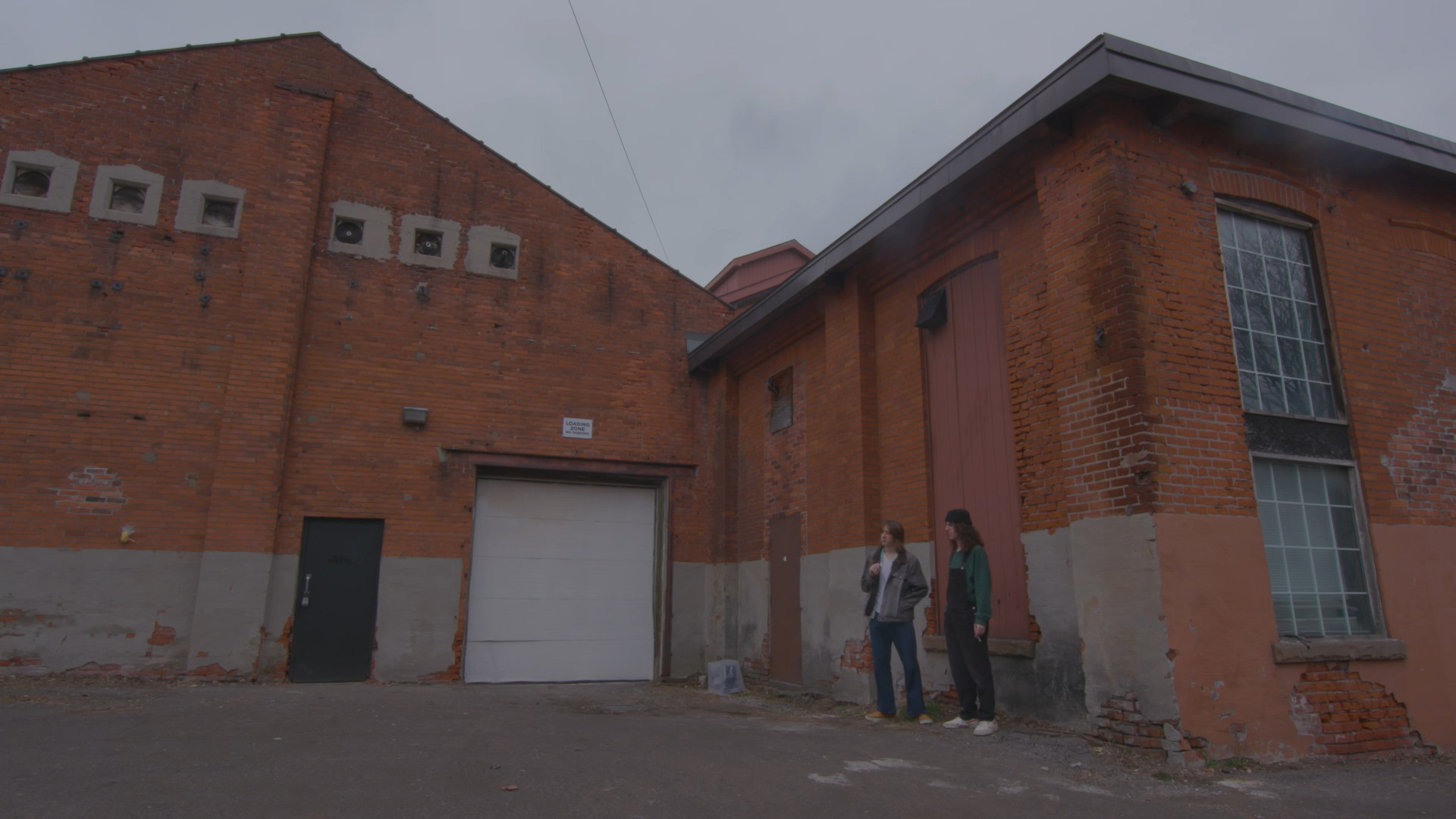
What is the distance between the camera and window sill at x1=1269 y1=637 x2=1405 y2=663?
5828 millimetres

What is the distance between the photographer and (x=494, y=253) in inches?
483

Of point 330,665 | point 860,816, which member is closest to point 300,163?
point 330,665

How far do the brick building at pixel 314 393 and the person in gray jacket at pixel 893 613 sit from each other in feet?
17.2

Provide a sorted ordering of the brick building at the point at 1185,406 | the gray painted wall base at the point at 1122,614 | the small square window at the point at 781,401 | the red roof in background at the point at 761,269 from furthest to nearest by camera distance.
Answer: the red roof in background at the point at 761,269 → the small square window at the point at 781,401 → the brick building at the point at 1185,406 → the gray painted wall base at the point at 1122,614

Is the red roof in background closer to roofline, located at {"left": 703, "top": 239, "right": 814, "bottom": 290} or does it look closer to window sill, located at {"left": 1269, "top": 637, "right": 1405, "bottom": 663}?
roofline, located at {"left": 703, "top": 239, "right": 814, "bottom": 290}

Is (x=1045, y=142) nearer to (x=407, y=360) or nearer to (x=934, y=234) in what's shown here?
(x=934, y=234)

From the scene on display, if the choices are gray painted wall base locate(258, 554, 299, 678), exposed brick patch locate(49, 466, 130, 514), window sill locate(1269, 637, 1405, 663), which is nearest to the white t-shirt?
window sill locate(1269, 637, 1405, 663)

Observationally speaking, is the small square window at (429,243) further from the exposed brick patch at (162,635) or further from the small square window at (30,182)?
the exposed brick patch at (162,635)

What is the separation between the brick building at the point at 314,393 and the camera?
9.93m

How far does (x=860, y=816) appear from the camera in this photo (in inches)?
168

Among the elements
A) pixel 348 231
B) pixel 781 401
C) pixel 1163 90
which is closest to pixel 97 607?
pixel 348 231

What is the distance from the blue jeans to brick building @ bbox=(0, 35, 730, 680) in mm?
5217

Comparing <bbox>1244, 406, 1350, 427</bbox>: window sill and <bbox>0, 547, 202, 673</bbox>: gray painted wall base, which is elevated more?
<bbox>1244, 406, 1350, 427</bbox>: window sill

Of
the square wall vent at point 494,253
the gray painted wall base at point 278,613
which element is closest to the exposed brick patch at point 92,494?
the gray painted wall base at point 278,613
